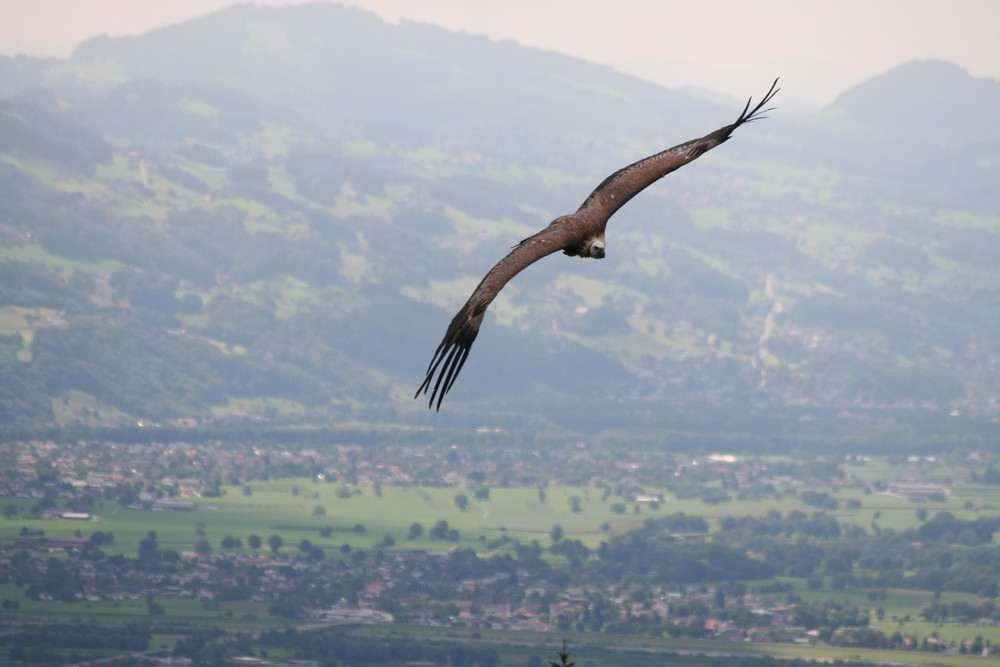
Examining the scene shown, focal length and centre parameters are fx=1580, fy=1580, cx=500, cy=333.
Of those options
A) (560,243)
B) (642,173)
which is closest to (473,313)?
(560,243)

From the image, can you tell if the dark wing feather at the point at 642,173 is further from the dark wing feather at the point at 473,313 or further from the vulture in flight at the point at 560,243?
the dark wing feather at the point at 473,313

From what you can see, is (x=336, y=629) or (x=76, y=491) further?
(x=76, y=491)

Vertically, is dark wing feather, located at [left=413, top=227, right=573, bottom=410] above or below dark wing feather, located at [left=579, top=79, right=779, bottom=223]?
below

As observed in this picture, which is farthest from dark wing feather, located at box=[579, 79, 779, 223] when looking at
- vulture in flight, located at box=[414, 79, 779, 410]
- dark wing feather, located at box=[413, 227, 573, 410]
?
dark wing feather, located at box=[413, 227, 573, 410]

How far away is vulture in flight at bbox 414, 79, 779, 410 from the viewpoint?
26.9m

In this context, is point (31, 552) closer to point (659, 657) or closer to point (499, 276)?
point (659, 657)

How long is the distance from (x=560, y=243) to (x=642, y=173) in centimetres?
391

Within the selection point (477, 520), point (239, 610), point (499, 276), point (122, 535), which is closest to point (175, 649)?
point (239, 610)

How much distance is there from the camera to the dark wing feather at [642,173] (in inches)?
1214

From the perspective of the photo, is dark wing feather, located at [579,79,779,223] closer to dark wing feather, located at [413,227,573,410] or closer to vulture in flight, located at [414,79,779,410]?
vulture in flight, located at [414,79,779,410]

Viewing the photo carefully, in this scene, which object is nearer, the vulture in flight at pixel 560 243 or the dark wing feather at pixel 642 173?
the vulture in flight at pixel 560 243

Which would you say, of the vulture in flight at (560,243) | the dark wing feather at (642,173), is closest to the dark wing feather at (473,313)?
the vulture in flight at (560,243)

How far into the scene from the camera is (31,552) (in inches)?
5335

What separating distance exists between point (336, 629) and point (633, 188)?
95.6 metres
